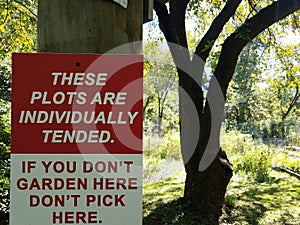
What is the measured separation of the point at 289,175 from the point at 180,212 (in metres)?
5.53

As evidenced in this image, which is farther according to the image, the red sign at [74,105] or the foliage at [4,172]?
the foliage at [4,172]

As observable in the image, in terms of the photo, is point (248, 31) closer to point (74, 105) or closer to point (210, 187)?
point (210, 187)

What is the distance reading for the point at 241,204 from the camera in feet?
20.9

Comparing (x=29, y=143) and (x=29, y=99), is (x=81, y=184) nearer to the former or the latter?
(x=29, y=143)

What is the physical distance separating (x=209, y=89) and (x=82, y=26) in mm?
4528

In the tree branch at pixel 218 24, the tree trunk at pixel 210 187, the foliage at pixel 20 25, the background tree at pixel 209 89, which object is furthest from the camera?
the foliage at pixel 20 25

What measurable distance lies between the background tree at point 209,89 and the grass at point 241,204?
0.31m

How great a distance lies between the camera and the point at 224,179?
5.47 meters

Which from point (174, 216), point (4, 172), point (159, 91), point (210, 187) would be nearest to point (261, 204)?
point (210, 187)

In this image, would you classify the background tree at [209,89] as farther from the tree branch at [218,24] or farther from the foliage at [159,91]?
the foliage at [159,91]

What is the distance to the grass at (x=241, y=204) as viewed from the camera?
5.64 meters

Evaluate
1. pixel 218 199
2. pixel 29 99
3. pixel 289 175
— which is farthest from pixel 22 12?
pixel 289 175

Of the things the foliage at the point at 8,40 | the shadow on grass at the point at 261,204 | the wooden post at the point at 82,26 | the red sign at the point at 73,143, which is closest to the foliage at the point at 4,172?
the foliage at the point at 8,40

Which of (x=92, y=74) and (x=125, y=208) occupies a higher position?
(x=92, y=74)
